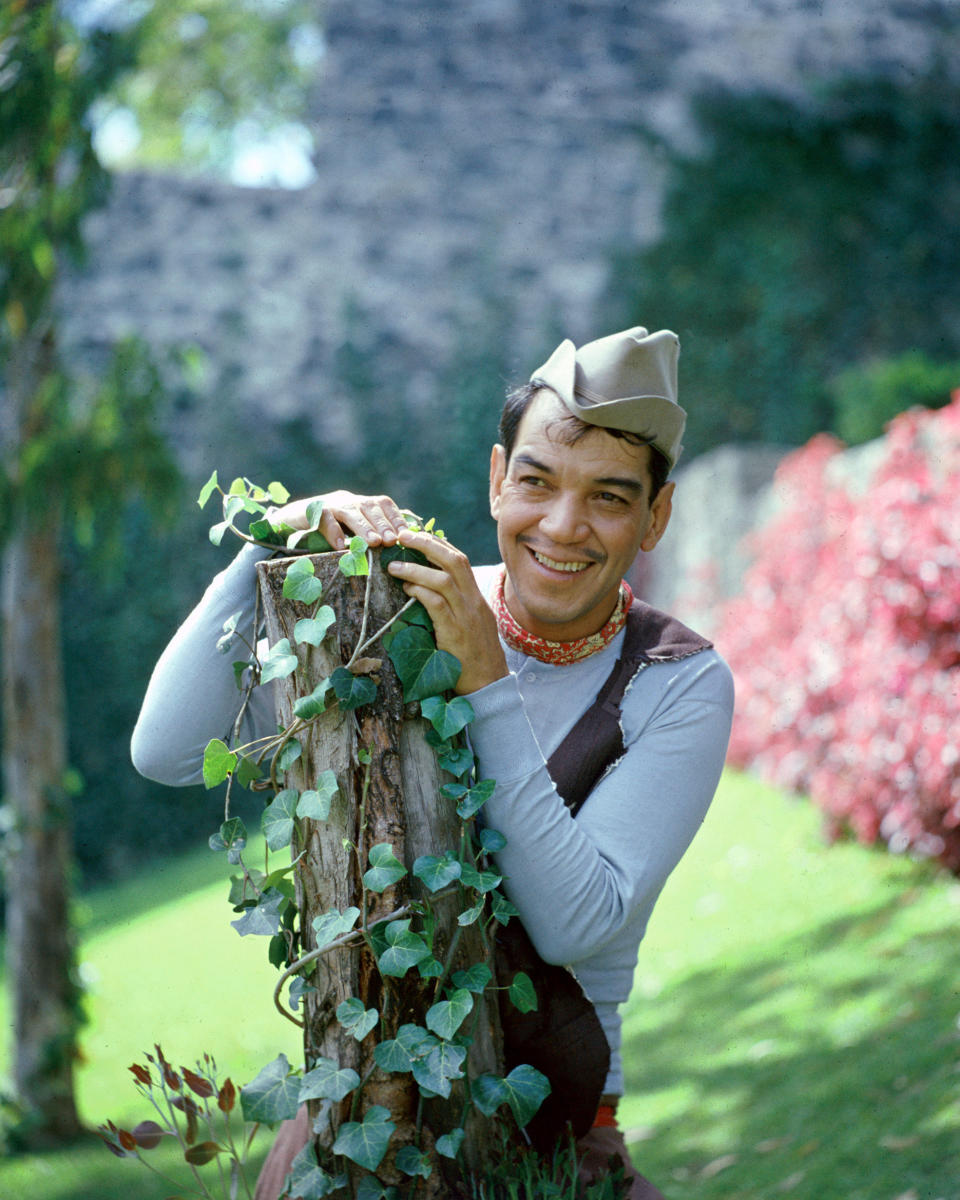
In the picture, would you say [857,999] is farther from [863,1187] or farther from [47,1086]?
[47,1086]

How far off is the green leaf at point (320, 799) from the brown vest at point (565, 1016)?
32cm

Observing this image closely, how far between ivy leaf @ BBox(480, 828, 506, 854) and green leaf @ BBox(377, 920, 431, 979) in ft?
0.43

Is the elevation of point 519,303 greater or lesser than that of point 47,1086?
greater

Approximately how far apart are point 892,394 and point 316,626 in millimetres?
6315

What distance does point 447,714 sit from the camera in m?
1.45

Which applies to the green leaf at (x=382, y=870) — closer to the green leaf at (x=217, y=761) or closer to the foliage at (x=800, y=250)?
the green leaf at (x=217, y=761)

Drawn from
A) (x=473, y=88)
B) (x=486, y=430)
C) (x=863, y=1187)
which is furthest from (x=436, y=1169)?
(x=473, y=88)

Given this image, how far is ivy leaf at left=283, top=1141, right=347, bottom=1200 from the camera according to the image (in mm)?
1433

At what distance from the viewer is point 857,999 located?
356cm

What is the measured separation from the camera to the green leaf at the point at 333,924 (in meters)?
1.42

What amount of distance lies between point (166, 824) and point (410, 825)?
684cm

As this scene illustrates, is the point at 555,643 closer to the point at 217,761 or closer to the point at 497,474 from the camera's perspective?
the point at 497,474

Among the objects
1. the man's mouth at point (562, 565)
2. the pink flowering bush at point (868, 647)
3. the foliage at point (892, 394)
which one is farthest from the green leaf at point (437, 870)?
the foliage at point (892, 394)

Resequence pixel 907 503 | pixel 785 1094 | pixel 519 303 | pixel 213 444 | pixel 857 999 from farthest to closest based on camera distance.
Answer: pixel 519 303 < pixel 213 444 < pixel 907 503 < pixel 857 999 < pixel 785 1094
